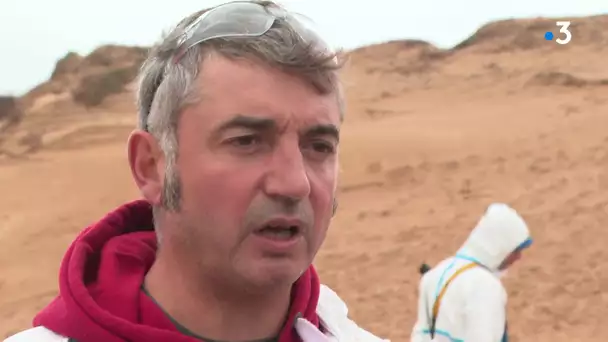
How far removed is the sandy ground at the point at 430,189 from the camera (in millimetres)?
10094

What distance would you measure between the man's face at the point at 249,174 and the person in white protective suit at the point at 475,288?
2.74 metres

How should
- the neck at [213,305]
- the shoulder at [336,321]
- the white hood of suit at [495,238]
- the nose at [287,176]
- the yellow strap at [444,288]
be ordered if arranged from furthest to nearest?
the white hood of suit at [495,238]
the yellow strap at [444,288]
the shoulder at [336,321]
the neck at [213,305]
the nose at [287,176]

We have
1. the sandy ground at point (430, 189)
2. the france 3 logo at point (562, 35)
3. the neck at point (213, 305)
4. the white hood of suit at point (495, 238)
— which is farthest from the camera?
the france 3 logo at point (562, 35)

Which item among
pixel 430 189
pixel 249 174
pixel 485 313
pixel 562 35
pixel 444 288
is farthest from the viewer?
pixel 562 35

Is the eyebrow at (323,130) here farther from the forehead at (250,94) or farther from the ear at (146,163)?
the ear at (146,163)

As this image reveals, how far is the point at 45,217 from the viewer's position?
Result: 54.0ft

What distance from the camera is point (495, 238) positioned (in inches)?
179

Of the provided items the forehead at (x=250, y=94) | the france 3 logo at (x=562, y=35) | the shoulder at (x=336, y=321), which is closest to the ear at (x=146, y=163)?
the forehead at (x=250, y=94)

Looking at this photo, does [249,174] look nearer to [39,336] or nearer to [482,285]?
[39,336]

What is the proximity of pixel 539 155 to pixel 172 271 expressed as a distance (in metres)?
14.4

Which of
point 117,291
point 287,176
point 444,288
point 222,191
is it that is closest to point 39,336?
point 117,291

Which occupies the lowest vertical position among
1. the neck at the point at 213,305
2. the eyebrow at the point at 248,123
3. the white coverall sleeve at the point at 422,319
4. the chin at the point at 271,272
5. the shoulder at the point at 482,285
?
the white coverall sleeve at the point at 422,319

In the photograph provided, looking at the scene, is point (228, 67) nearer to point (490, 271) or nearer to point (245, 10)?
point (245, 10)

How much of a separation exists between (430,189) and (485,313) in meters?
10.6
